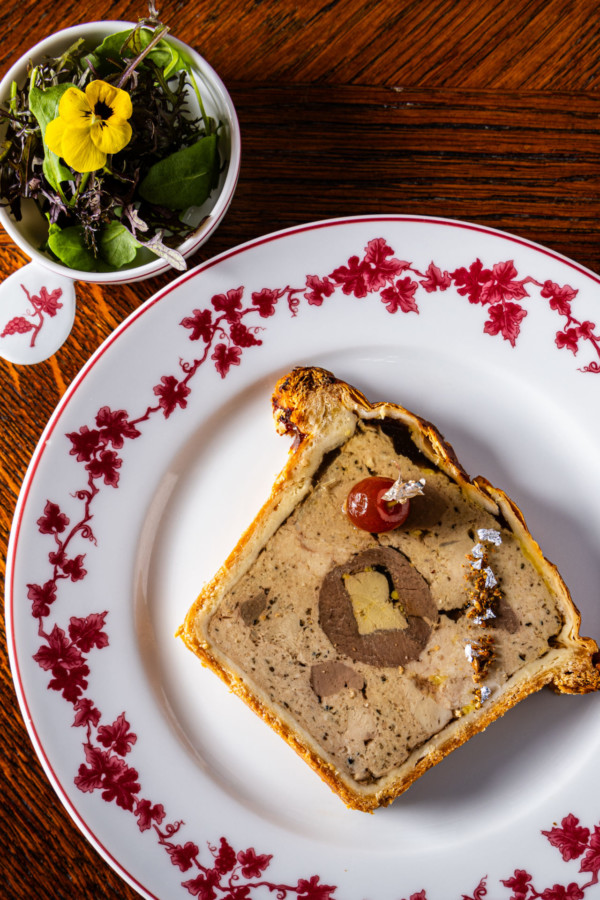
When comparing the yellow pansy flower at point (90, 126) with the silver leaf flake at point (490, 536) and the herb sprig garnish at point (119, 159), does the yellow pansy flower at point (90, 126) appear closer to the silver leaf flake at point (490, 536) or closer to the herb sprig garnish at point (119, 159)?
the herb sprig garnish at point (119, 159)

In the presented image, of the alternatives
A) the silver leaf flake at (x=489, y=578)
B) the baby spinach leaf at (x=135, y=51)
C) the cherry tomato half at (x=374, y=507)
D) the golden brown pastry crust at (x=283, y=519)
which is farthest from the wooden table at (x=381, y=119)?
the silver leaf flake at (x=489, y=578)

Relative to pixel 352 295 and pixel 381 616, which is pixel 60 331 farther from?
pixel 381 616

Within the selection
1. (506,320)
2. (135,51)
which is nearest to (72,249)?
(135,51)

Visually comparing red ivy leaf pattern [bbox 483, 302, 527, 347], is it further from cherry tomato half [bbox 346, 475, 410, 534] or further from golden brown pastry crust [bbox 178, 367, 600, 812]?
cherry tomato half [bbox 346, 475, 410, 534]

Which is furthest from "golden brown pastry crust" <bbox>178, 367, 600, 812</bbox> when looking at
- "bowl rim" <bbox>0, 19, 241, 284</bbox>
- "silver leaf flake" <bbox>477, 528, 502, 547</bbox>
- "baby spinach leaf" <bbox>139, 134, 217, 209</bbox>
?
"baby spinach leaf" <bbox>139, 134, 217, 209</bbox>

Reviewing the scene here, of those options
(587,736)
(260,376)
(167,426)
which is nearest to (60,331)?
(167,426)

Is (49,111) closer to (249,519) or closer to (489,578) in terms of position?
(249,519)

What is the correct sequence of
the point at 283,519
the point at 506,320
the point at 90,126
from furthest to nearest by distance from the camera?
1. the point at 506,320
2. the point at 283,519
3. the point at 90,126
